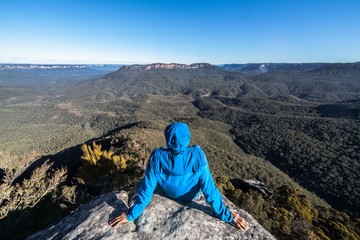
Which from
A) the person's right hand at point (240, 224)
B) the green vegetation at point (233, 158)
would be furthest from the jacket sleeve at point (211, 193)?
the green vegetation at point (233, 158)

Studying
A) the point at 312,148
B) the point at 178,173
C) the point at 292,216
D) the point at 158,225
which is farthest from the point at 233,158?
the point at 178,173

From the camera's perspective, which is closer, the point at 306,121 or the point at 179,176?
the point at 179,176

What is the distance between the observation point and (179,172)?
5.16 meters

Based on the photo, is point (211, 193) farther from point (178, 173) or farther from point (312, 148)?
point (312, 148)

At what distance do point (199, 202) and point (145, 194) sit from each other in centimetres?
176

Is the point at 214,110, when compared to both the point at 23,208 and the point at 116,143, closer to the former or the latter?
the point at 116,143

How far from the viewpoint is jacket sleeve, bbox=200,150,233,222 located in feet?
16.8

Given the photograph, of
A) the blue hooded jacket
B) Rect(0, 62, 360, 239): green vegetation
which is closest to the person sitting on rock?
the blue hooded jacket

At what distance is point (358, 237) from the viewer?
20609 millimetres

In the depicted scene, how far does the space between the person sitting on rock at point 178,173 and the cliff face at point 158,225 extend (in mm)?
201

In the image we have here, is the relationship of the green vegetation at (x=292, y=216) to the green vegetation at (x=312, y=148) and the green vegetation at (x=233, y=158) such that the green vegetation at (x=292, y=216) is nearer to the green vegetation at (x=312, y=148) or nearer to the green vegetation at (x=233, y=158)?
the green vegetation at (x=233, y=158)

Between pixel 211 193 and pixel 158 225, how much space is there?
1.38m

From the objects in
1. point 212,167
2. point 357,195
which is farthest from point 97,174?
point 357,195

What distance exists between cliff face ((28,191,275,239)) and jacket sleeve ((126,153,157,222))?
13.2 inches
